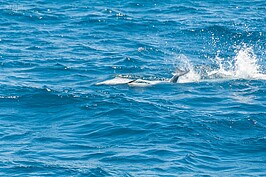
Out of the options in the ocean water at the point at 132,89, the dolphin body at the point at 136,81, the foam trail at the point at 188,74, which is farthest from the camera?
the foam trail at the point at 188,74

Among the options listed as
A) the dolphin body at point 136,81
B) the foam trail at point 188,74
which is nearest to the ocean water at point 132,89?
the foam trail at point 188,74

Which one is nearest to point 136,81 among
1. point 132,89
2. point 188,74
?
point 132,89

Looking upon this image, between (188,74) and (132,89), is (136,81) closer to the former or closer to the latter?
(132,89)

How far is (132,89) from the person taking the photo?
30.6m

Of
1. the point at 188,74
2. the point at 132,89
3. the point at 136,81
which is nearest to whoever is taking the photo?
the point at 132,89

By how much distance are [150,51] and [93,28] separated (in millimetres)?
5618

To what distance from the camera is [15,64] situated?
34.3 meters

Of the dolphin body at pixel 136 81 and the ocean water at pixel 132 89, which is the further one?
the dolphin body at pixel 136 81

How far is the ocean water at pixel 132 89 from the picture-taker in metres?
22.7

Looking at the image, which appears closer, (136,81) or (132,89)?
(132,89)

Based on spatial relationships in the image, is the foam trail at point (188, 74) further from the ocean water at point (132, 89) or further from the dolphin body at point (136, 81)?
the dolphin body at point (136, 81)

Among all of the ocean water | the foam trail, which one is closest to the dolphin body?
the ocean water

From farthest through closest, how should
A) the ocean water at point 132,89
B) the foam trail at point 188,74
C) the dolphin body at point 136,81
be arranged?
the foam trail at point 188,74 → the dolphin body at point 136,81 → the ocean water at point 132,89

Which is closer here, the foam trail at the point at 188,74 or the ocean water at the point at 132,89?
the ocean water at the point at 132,89
